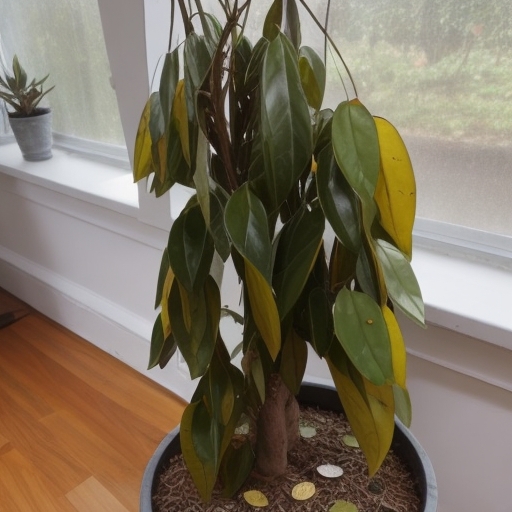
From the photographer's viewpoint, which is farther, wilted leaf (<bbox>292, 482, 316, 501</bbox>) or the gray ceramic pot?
the gray ceramic pot

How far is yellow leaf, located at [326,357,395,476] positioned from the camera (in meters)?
0.50

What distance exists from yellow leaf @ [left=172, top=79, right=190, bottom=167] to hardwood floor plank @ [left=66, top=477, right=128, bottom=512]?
0.77 m

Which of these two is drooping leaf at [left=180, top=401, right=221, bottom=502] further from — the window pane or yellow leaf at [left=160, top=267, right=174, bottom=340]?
the window pane

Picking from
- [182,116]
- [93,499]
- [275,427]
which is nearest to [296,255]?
[182,116]

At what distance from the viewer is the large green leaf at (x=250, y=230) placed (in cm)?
43

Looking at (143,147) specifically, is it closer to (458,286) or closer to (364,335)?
(364,335)

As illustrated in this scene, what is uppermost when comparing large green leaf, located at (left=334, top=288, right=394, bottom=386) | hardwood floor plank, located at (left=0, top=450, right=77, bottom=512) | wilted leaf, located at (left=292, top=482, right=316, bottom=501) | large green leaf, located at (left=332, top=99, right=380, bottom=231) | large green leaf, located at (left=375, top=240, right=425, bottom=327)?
large green leaf, located at (left=332, top=99, right=380, bottom=231)

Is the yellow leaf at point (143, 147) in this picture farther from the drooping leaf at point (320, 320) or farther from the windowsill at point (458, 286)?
the windowsill at point (458, 286)

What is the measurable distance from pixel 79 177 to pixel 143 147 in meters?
0.76

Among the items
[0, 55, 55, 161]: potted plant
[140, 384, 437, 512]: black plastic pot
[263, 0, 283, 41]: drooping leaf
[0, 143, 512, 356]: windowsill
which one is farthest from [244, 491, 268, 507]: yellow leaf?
[0, 55, 55, 161]: potted plant

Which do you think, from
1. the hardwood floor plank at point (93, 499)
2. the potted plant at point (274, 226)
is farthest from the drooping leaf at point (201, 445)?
the hardwood floor plank at point (93, 499)

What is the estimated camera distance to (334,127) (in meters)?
0.43

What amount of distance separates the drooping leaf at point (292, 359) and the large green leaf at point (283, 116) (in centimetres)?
23

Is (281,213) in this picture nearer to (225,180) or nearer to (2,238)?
(225,180)
